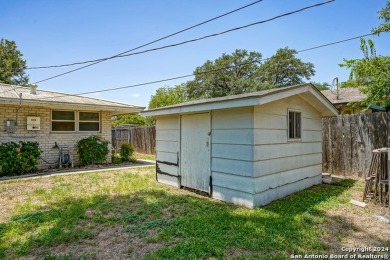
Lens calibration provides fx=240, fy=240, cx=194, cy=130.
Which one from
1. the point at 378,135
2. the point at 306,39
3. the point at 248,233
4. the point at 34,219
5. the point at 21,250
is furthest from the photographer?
the point at 306,39

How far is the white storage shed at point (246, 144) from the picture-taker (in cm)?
479

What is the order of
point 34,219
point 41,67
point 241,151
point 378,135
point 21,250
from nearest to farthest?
point 21,250 < point 34,219 < point 241,151 < point 378,135 < point 41,67

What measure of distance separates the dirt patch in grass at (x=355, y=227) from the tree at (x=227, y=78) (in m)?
24.5

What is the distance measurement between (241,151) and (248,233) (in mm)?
1759

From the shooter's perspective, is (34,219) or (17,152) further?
(17,152)

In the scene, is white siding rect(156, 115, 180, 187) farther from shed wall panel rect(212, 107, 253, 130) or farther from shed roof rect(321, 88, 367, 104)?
shed roof rect(321, 88, 367, 104)

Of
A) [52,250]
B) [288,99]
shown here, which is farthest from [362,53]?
[52,250]

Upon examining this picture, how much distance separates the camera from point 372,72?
6.70 metres

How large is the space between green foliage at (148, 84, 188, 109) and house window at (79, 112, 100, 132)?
86.3ft

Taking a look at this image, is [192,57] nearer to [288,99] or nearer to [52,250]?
[288,99]

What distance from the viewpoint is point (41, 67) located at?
929cm

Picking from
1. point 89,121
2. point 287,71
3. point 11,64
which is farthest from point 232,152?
point 287,71

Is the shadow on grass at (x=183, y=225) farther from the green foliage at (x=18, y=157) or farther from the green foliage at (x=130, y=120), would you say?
the green foliage at (x=130, y=120)

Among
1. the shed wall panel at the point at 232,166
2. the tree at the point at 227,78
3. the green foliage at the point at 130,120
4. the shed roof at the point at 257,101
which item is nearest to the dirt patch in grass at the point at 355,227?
the shed wall panel at the point at 232,166
